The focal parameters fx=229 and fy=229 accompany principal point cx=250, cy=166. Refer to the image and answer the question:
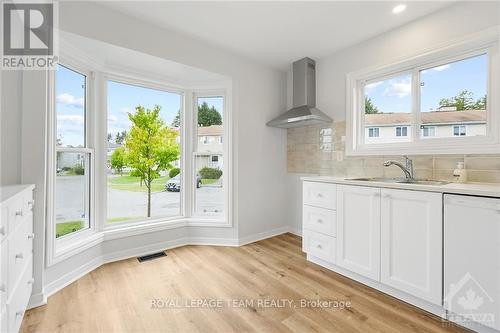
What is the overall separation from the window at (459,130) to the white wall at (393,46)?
79 cm

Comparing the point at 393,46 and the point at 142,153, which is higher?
the point at 393,46

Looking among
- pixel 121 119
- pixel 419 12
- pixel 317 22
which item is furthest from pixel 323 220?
pixel 121 119

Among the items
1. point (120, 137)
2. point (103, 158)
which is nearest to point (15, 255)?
point (103, 158)

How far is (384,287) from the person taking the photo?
6.56 ft

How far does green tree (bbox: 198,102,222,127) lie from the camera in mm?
3285

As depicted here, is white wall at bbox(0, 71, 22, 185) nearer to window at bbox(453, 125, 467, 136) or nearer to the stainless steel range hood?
the stainless steel range hood

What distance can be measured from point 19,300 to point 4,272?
402 millimetres

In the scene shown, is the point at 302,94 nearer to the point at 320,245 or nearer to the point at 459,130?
the point at 459,130

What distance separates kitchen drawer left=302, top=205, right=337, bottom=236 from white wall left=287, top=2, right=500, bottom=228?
922mm

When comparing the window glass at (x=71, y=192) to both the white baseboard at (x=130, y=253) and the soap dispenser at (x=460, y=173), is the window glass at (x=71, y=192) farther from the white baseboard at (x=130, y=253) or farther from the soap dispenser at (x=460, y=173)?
the soap dispenser at (x=460, y=173)

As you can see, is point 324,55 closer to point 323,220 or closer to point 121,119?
point 323,220

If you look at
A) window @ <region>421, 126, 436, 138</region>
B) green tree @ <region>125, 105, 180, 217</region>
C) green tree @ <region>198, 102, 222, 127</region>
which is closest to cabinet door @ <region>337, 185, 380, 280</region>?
window @ <region>421, 126, 436, 138</region>

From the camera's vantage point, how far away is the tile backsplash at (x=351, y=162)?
75.5 inches

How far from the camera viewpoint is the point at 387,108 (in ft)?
8.73
